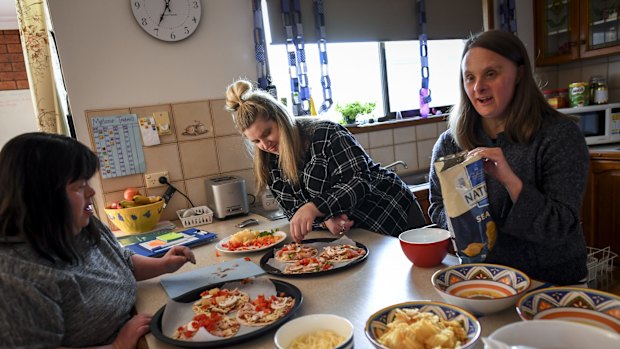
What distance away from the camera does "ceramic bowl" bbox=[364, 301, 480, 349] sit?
0.63 m

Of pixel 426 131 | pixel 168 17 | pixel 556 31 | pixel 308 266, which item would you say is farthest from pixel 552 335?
pixel 556 31

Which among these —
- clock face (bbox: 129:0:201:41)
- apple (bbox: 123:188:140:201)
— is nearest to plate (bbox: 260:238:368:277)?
apple (bbox: 123:188:140:201)

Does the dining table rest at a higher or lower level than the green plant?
lower

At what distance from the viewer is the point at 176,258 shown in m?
1.18

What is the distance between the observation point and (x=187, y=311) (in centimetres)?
91

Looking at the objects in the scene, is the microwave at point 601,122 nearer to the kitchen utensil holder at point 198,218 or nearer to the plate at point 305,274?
the plate at point 305,274

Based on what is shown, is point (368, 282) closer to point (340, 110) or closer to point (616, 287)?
point (340, 110)

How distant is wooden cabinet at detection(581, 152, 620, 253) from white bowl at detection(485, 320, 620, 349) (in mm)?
2340

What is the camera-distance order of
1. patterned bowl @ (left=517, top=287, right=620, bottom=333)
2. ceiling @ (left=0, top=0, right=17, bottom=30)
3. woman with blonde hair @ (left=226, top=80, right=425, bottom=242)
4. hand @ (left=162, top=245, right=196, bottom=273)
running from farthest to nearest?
ceiling @ (left=0, top=0, right=17, bottom=30), woman with blonde hair @ (left=226, top=80, right=425, bottom=242), hand @ (left=162, top=245, right=196, bottom=273), patterned bowl @ (left=517, top=287, right=620, bottom=333)

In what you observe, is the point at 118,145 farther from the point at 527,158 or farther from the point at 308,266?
the point at 527,158

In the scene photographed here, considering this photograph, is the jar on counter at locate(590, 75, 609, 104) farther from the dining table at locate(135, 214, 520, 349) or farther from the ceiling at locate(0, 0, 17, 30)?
the ceiling at locate(0, 0, 17, 30)

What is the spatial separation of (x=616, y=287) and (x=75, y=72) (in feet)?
10.1

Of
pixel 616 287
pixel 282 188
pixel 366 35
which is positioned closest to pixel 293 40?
pixel 366 35

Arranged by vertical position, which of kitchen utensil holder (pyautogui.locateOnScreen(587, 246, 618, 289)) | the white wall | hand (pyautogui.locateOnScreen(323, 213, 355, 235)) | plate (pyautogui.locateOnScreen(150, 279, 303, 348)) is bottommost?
kitchen utensil holder (pyautogui.locateOnScreen(587, 246, 618, 289))
